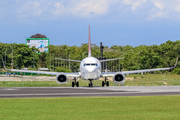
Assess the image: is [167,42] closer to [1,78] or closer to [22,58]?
[22,58]

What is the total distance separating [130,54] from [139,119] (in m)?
181

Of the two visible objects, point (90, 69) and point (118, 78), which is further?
point (118, 78)

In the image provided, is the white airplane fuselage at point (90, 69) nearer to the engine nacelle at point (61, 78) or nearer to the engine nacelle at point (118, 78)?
the engine nacelle at point (118, 78)

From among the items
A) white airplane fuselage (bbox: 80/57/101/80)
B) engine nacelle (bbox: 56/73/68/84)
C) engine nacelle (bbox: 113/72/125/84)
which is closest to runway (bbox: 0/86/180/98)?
white airplane fuselage (bbox: 80/57/101/80)

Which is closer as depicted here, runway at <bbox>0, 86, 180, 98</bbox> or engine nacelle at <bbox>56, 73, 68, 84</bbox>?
runway at <bbox>0, 86, 180, 98</bbox>

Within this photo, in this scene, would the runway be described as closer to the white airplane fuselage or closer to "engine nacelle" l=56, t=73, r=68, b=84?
the white airplane fuselage

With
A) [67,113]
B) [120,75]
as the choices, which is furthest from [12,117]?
[120,75]

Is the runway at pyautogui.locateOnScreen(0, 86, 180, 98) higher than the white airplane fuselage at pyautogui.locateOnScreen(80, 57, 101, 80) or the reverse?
the reverse

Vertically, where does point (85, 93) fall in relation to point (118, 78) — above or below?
below

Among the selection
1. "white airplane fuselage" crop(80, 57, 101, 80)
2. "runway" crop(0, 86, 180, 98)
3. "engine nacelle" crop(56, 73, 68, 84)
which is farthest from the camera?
"engine nacelle" crop(56, 73, 68, 84)

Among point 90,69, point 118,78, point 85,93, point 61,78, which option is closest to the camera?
point 85,93

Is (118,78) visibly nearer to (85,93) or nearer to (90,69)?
(90,69)

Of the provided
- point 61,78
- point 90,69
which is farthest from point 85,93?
point 61,78

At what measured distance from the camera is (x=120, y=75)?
53.2 m
